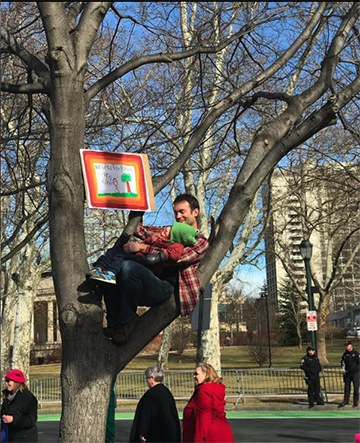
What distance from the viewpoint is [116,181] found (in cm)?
466

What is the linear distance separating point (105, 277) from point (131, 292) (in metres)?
0.22

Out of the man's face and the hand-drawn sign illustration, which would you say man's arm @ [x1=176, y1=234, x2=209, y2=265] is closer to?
the man's face

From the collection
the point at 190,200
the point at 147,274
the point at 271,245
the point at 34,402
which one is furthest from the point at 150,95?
the point at 271,245

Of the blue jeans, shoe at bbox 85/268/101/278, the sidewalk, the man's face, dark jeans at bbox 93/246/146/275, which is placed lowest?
the sidewalk

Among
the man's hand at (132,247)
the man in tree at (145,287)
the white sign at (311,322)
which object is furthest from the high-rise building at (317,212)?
the man's hand at (132,247)

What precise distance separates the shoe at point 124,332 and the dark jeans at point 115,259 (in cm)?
Result: 38

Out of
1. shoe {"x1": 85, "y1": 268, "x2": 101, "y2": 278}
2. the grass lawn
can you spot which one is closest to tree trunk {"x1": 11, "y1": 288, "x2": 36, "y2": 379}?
the grass lawn

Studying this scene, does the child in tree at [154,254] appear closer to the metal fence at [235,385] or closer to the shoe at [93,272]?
the shoe at [93,272]

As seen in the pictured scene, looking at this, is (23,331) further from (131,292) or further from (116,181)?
(131,292)

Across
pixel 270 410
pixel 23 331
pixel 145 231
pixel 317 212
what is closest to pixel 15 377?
pixel 145 231

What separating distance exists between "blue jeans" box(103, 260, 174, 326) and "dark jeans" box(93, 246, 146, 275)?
6 cm

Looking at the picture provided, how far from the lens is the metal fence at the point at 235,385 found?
21625 millimetres

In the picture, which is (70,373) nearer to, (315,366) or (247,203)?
(247,203)

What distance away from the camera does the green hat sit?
15.2 ft
